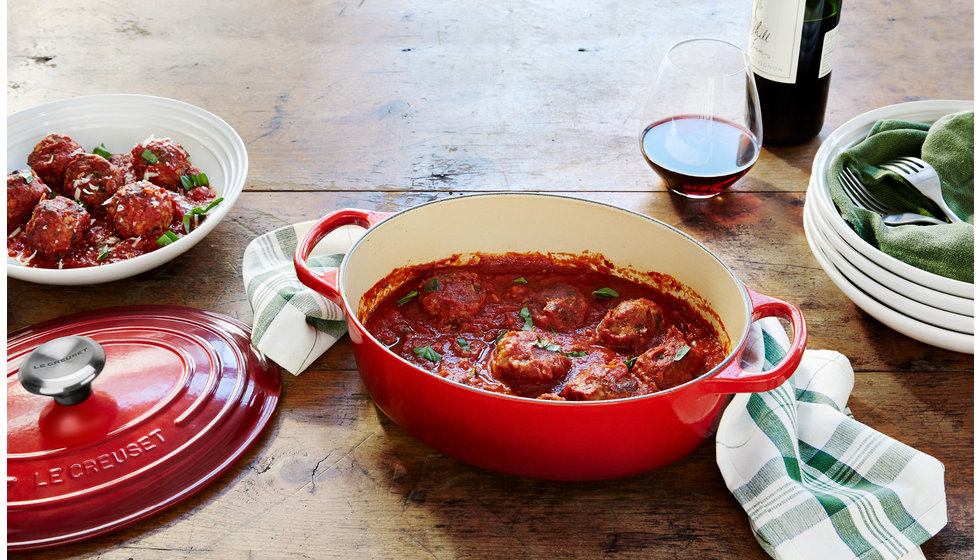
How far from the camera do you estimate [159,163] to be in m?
1.58

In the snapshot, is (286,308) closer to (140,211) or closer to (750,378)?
(140,211)

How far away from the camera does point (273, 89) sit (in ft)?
6.81

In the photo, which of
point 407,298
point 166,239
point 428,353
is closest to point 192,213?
point 166,239

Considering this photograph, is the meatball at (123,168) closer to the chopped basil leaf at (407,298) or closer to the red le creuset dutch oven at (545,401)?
the red le creuset dutch oven at (545,401)

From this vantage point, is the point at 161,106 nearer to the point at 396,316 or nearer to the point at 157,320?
the point at 157,320

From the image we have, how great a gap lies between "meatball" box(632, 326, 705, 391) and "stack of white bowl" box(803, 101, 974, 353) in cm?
34

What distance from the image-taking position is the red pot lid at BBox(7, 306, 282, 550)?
42.6 inches

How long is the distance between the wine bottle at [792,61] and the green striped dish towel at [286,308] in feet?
2.95

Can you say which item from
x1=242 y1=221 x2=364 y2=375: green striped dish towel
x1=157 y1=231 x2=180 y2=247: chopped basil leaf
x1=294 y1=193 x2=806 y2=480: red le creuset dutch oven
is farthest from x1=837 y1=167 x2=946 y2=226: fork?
x1=157 y1=231 x2=180 y2=247: chopped basil leaf

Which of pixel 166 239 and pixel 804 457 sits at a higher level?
pixel 166 239

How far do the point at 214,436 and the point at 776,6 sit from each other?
1233mm

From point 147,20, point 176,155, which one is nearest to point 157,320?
point 176,155

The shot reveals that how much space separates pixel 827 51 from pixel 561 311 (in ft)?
2.67

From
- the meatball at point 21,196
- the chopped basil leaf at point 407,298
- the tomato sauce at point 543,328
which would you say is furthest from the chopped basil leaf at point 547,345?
the meatball at point 21,196
